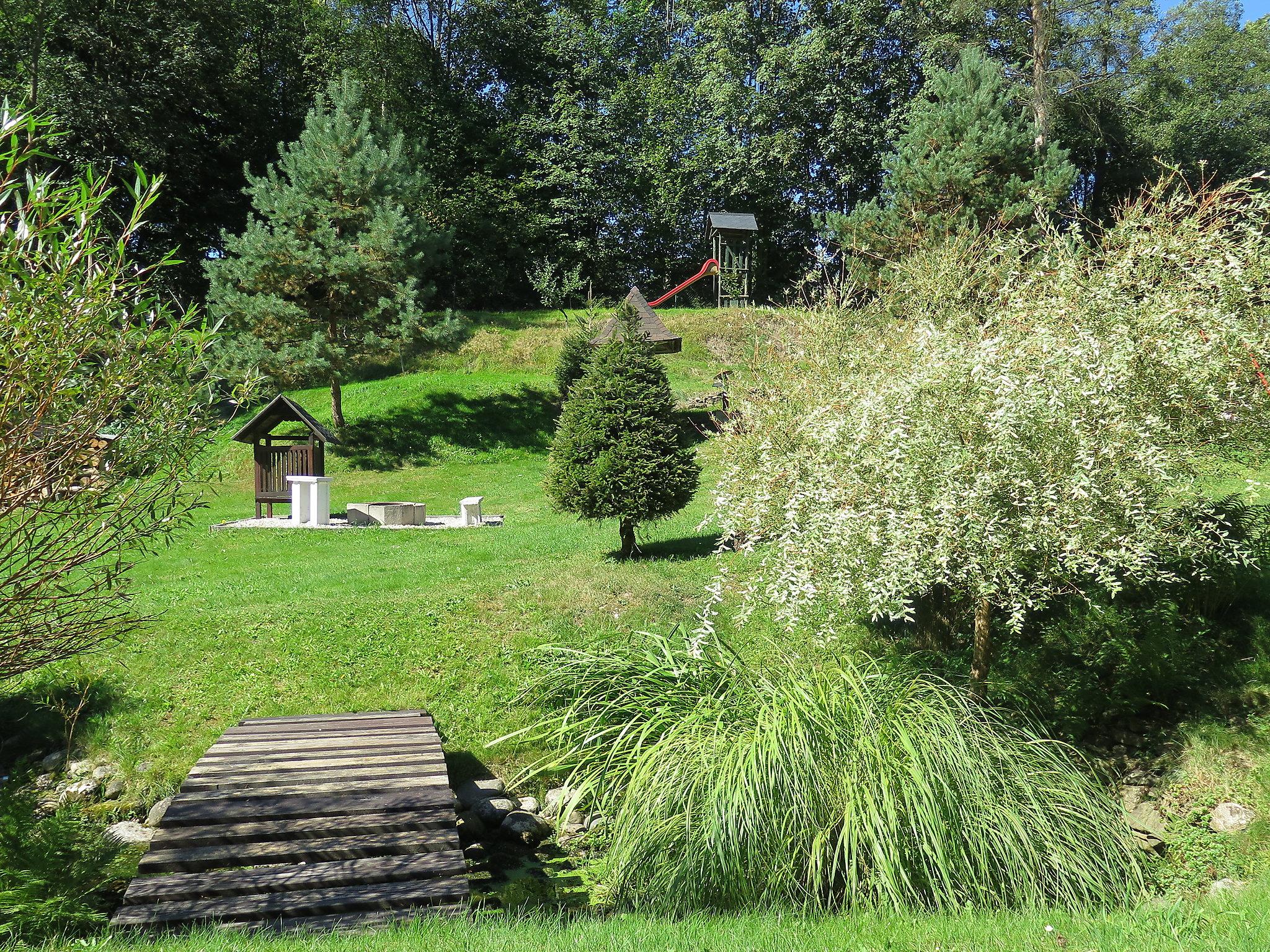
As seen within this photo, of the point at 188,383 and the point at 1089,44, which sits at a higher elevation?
the point at 1089,44

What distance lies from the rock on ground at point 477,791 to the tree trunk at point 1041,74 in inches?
905

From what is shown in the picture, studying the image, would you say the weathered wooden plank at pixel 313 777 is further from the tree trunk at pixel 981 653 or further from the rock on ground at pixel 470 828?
the tree trunk at pixel 981 653

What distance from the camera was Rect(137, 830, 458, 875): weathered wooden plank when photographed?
498cm

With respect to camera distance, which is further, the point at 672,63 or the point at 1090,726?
the point at 672,63

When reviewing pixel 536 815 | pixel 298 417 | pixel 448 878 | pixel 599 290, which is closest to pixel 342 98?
pixel 298 417

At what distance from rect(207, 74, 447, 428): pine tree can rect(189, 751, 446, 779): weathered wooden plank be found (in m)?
15.8

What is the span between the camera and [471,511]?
15.4m

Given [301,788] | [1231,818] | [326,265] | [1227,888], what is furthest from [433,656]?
[326,265]

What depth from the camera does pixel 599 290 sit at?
126 feet

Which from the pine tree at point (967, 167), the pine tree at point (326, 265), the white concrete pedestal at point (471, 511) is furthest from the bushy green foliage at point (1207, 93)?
the white concrete pedestal at point (471, 511)

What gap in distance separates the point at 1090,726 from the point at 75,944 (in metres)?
7.34

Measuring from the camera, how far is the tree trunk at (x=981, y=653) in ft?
22.5

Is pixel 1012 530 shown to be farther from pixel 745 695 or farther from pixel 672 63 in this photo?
pixel 672 63

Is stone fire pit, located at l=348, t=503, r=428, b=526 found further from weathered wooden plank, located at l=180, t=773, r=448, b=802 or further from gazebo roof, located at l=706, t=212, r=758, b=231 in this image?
gazebo roof, located at l=706, t=212, r=758, b=231
